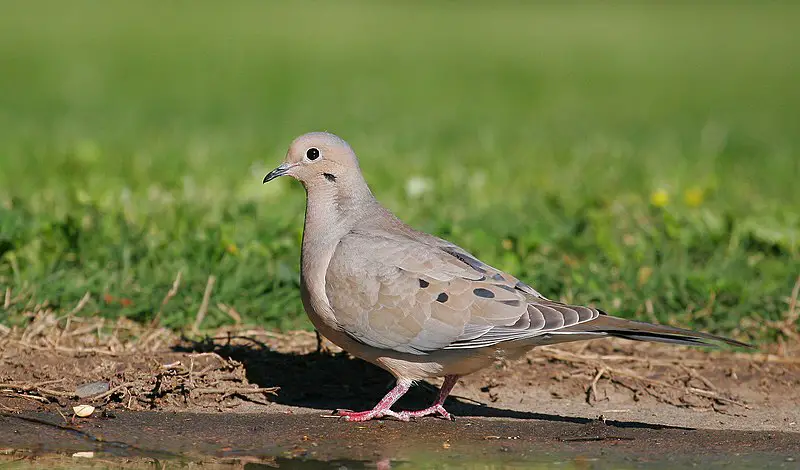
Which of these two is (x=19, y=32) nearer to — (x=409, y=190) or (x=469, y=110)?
(x=469, y=110)

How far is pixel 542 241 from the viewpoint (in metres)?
6.58

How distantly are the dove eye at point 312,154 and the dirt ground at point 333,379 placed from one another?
837 millimetres

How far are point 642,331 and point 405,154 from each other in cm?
545

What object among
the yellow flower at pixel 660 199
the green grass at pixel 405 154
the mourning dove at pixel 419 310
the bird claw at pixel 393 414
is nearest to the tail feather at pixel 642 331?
the mourning dove at pixel 419 310

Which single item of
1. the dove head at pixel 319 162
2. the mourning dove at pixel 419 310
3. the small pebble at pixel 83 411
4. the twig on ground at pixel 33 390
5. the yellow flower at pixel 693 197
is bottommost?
the small pebble at pixel 83 411

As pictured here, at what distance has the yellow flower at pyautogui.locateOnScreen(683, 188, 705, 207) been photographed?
8.02 metres

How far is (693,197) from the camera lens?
26.4 feet

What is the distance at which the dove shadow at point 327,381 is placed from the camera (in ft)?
16.4

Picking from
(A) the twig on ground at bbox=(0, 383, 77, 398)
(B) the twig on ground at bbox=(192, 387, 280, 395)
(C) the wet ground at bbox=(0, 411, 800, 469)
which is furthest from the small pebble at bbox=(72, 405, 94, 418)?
(B) the twig on ground at bbox=(192, 387, 280, 395)

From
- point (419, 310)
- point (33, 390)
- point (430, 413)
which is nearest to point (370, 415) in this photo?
point (430, 413)

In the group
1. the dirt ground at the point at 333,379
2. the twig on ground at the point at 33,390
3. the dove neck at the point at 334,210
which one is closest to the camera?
the twig on ground at the point at 33,390

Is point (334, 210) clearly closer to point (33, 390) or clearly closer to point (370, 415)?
point (370, 415)

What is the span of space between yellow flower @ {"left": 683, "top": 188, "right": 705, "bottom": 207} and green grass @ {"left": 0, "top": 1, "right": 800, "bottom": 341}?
0.8 inches

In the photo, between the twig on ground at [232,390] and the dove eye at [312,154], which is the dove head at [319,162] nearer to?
the dove eye at [312,154]
